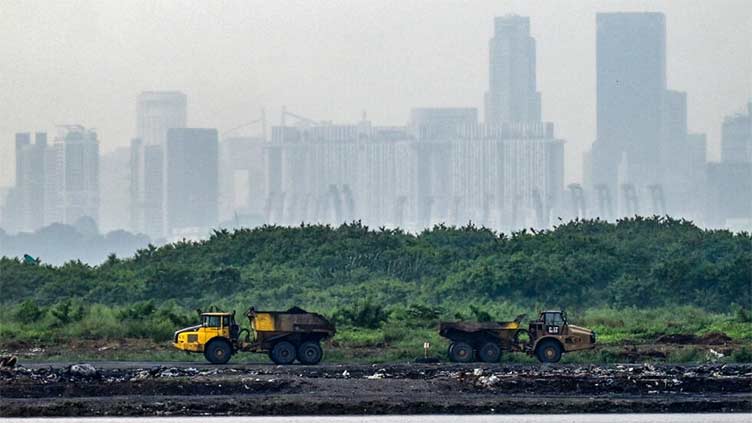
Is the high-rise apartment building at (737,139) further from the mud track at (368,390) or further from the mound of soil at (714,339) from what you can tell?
the mud track at (368,390)

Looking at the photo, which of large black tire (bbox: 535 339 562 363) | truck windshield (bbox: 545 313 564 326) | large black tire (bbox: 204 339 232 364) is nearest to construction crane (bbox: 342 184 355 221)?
truck windshield (bbox: 545 313 564 326)

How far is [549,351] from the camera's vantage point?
46188mm

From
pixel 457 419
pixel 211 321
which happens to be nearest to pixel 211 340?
pixel 211 321

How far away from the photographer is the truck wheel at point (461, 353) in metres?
46.8

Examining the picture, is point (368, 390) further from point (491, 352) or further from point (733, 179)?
point (733, 179)

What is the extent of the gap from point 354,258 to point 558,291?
38.1ft

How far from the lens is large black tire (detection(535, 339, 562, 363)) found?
4616 cm

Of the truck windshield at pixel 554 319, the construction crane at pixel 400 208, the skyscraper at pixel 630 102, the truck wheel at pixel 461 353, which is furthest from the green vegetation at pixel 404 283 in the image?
the skyscraper at pixel 630 102

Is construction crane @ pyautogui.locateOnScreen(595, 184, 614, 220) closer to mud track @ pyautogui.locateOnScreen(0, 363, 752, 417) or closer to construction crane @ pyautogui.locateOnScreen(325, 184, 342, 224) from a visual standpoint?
construction crane @ pyautogui.locateOnScreen(325, 184, 342, 224)

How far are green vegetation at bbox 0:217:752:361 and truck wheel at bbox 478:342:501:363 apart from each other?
128 inches

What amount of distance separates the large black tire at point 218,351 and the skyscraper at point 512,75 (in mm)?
53064

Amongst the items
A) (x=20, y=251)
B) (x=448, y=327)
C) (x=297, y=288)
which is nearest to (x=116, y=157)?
(x=20, y=251)

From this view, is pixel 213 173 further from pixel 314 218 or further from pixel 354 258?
pixel 354 258

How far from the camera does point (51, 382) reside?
41000 millimetres
